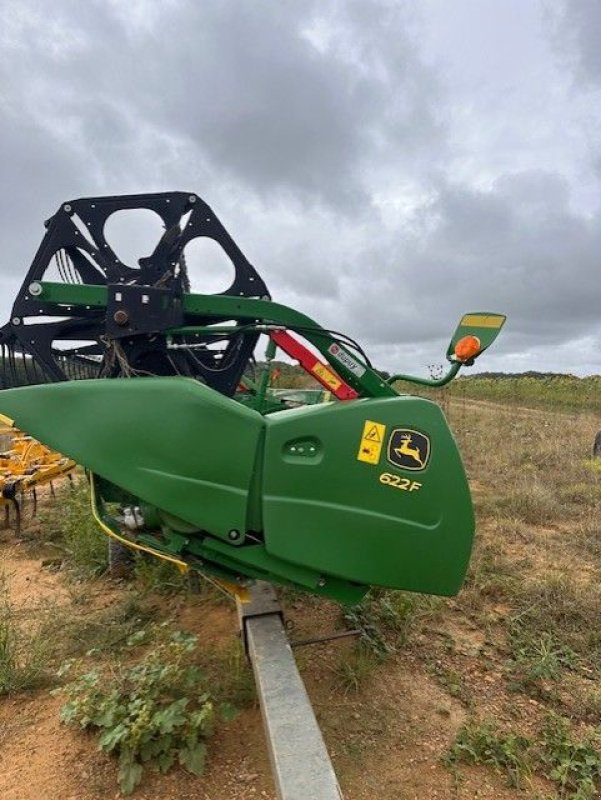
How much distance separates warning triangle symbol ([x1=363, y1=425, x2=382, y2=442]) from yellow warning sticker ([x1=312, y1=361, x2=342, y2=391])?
1.57ft

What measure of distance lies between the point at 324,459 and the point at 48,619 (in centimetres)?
263

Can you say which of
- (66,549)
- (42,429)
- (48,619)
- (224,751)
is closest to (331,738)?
(224,751)

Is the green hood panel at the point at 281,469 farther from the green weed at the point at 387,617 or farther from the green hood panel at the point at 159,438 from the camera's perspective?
the green weed at the point at 387,617

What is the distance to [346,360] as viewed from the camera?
260 centimetres

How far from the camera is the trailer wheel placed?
435cm

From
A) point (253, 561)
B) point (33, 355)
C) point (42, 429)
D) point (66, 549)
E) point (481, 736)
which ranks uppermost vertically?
point (33, 355)

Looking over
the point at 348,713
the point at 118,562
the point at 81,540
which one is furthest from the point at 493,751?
the point at 81,540

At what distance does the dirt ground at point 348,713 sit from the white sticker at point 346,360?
162 centimetres

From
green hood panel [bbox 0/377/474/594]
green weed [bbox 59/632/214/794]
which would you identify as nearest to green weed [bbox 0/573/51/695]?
green weed [bbox 59/632/214/794]

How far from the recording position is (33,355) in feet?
8.62

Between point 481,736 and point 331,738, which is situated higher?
point 481,736

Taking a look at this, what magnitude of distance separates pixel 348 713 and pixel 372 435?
1470 millimetres

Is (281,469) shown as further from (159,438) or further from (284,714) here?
(284,714)

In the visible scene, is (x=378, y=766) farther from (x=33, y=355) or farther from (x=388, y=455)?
(x=33, y=355)
